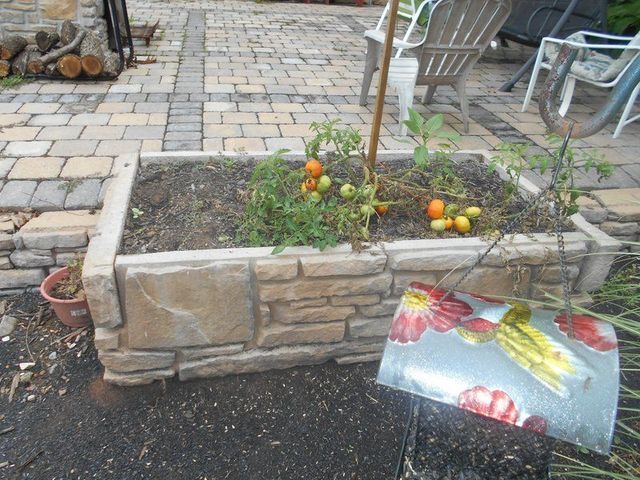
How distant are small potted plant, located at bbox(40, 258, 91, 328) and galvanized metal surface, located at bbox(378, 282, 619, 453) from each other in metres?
1.57

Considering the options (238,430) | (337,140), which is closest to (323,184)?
(337,140)

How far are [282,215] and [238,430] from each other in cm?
85

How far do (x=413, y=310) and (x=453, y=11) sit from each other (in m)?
3.04

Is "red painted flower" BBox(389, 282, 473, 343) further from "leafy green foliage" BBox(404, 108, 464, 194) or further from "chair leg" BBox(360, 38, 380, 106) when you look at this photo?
"chair leg" BBox(360, 38, 380, 106)

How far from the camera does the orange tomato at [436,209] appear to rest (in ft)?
6.82

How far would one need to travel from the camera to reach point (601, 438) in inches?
42.5

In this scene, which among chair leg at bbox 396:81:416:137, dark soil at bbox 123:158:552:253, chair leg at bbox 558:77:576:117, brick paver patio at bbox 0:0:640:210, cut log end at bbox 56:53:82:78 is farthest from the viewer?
cut log end at bbox 56:53:82:78

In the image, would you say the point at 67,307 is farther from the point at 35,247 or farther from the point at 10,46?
the point at 10,46

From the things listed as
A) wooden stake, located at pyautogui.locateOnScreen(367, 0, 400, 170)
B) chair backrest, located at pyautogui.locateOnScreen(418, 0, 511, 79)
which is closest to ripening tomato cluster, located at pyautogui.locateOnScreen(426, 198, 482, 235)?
wooden stake, located at pyautogui.locateOnScreen(367, 0, 400, 170)

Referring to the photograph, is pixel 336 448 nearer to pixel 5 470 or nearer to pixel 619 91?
pixel 5 470

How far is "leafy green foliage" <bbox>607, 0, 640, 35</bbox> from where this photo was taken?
16.9ft

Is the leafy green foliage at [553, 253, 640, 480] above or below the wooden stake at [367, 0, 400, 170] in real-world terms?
below

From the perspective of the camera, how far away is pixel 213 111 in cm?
408

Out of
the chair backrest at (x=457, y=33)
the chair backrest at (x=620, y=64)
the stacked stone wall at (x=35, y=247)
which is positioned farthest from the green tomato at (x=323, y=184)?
the chair backrest at (x=620, y=64)
